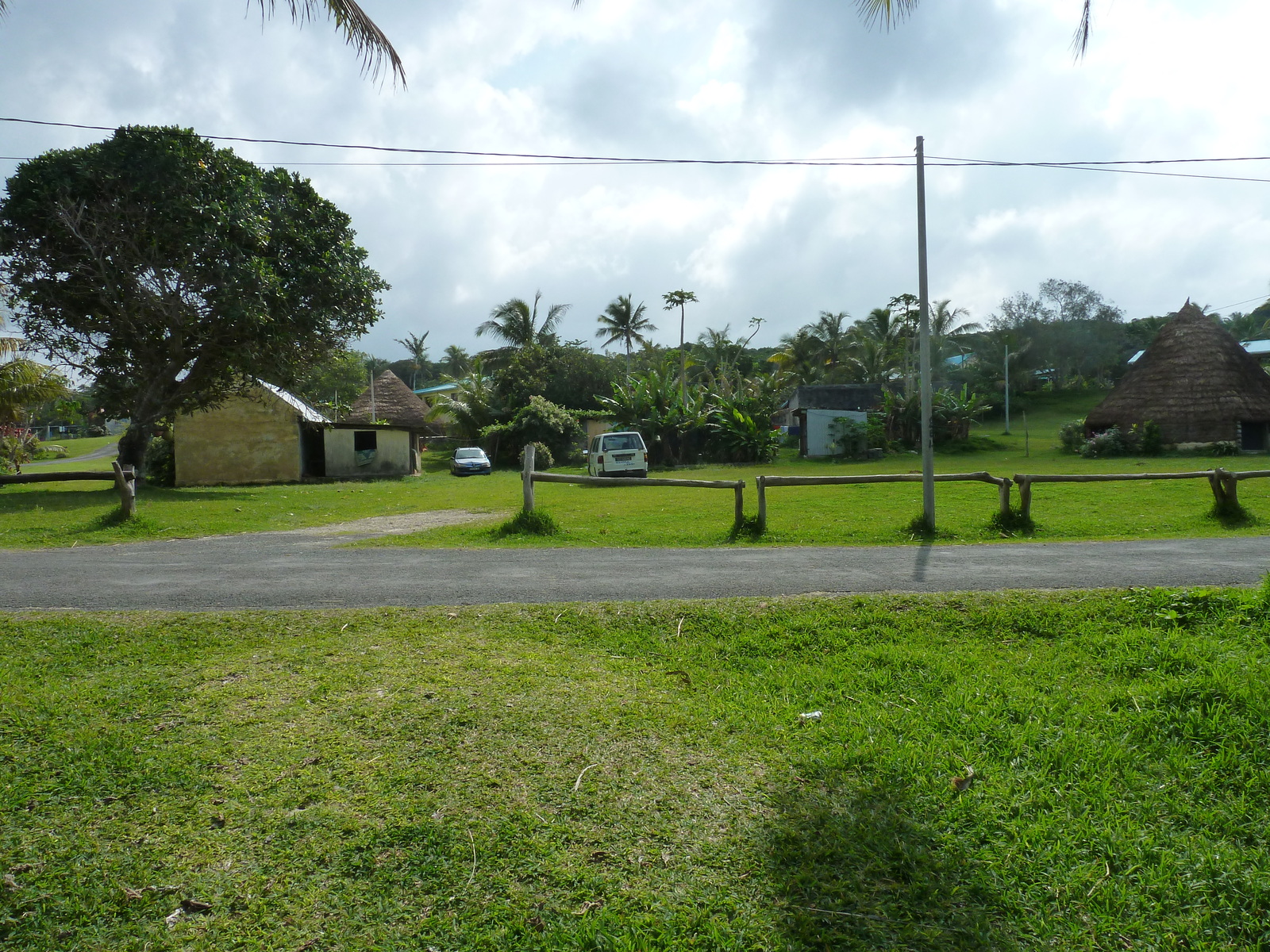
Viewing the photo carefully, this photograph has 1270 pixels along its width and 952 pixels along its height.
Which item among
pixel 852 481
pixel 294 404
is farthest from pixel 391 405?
pixel 852 481

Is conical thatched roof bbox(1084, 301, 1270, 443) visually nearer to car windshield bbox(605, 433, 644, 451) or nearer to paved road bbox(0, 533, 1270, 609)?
car windshield bbox(605, 433, 644, 451)

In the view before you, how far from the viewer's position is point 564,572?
8.24m

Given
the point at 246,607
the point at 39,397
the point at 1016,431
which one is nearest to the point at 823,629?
the point at 246,607

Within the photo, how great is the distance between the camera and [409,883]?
3.13 m

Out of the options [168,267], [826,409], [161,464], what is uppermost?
[168,267]

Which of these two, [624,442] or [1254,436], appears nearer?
[624,442]

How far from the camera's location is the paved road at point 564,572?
22.9 feet

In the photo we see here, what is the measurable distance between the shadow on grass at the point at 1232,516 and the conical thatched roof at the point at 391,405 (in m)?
41.3

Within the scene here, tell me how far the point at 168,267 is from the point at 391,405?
29.3 meters

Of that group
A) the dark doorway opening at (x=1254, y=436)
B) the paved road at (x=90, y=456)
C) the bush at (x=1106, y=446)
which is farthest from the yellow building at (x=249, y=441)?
the dark doorway opening at (x=1254, y=436)

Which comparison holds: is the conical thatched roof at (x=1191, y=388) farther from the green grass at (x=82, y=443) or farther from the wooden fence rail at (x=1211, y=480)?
the green grass at (x=82, y=443)

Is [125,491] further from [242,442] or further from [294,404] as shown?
[294,404]

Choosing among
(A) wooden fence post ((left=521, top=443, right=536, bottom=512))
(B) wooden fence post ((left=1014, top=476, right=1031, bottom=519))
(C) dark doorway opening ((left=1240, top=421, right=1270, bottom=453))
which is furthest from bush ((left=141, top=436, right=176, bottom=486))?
(C) dark doorway opening ((left=1240, top=421, right=1270, bottom=453))

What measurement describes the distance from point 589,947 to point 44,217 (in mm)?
24123
